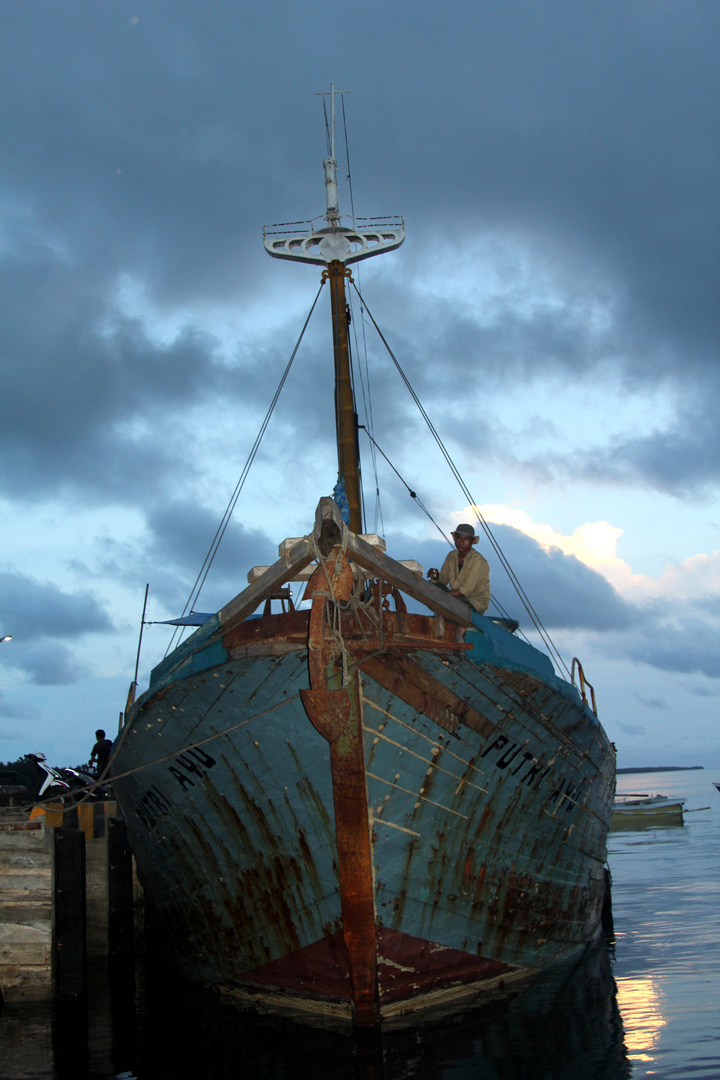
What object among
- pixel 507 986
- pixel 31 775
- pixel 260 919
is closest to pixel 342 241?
pixel 260 919

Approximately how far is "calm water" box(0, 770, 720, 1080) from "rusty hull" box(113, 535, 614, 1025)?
45 centimetres

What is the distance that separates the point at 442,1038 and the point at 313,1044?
1.21m

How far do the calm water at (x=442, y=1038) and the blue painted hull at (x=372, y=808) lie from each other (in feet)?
1.52

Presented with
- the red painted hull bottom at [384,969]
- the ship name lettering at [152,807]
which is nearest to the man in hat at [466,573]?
the red painted hull bottom at [384,969]

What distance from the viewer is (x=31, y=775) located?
3055 cm

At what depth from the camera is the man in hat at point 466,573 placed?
32.0 ft

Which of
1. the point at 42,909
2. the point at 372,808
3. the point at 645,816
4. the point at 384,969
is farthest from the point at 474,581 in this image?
the point at 645,816

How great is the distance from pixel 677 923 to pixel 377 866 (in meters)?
9.84

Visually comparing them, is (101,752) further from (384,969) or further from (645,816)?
(645,816)

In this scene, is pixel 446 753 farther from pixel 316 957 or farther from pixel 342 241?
pixel 342 241

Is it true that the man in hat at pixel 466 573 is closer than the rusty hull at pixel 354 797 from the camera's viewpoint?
No

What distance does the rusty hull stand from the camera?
830cm

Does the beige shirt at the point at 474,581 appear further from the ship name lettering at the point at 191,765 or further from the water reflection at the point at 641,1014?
the water reflection at the point at 641,1014

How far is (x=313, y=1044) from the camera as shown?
8.34m
